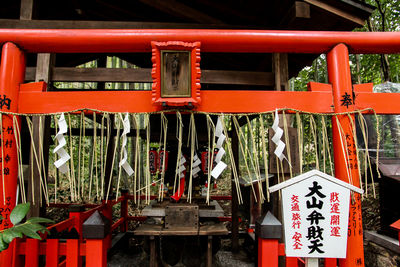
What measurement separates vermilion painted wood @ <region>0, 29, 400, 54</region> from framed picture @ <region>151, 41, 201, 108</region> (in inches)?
5.2

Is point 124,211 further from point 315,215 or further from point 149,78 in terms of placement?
point 315,215

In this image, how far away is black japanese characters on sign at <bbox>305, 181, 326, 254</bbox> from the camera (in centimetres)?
195

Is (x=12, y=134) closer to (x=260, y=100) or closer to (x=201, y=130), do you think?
(x=260, y=100)

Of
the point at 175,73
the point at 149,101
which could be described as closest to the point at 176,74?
the point at 175,73

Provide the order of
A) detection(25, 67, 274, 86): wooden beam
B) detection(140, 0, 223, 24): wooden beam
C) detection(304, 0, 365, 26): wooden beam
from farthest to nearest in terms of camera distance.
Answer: detection(140, 0, 223, 24): wooden beam, detection(25, 67, 274, 86): wooden beam, detection(304, 0, 365, 26): wooden beam

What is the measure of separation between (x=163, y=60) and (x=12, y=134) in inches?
67.2

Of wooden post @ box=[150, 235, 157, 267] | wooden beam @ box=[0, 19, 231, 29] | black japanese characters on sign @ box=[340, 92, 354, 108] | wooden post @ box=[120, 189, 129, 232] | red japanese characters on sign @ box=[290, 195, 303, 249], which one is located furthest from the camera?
wooden post @ box=[120, 189, 129, 232]

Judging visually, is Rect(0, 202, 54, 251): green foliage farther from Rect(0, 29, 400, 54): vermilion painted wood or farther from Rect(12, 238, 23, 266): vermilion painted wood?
Rect(0, 29, 400, 54): vermilion painted wood

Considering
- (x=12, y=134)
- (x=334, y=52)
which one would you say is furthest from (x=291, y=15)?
(x=12, y=134)

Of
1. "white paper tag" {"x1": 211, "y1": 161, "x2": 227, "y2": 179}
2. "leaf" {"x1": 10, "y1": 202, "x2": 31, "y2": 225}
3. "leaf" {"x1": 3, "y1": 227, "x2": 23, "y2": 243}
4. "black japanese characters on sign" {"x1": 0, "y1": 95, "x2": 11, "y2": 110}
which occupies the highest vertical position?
"black japanese characters on sign" {"x1": 0, "y1": 95, "x2": 11, "y2": 110}

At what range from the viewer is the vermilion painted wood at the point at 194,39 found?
256cm

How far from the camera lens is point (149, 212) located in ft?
15.3

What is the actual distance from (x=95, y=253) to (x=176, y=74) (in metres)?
1.88

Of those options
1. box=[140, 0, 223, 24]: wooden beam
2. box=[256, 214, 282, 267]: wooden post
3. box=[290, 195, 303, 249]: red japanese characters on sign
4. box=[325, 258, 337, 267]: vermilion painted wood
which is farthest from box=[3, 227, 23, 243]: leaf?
box=[140, 0, 223, 24]: wooden beam
